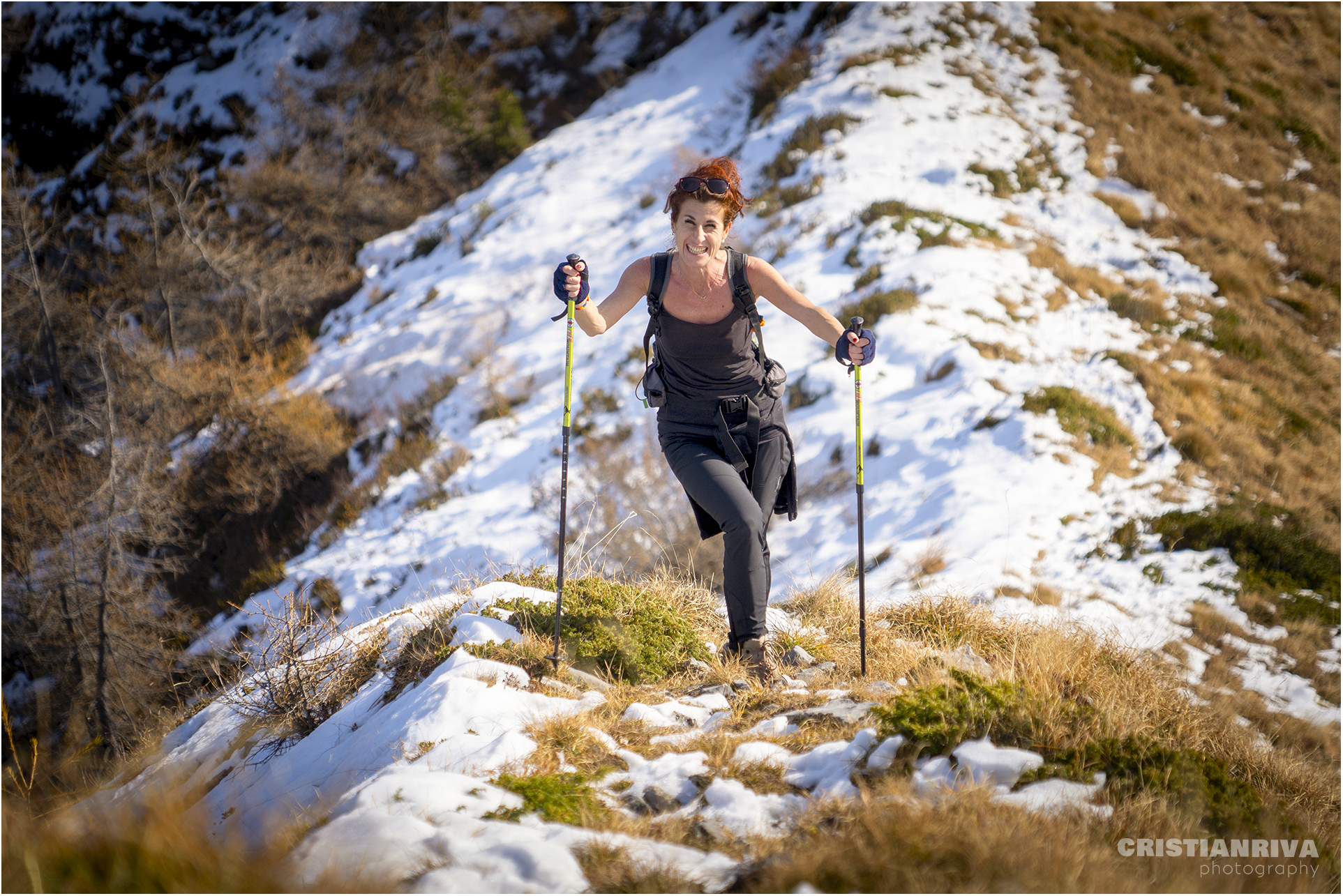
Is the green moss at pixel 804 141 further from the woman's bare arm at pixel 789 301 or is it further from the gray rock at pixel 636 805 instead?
the gray rock at pixel 636 805

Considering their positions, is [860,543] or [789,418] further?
[789,418]

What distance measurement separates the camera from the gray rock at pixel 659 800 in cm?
242

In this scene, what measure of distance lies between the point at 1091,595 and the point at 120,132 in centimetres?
3124

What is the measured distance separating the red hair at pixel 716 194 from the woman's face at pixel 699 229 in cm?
2

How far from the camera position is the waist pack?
3504 millimetres

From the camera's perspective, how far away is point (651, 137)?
700 inches

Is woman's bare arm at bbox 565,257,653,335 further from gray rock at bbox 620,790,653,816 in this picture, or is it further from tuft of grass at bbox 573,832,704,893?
tuft of grass at bbox 573,832,704,893

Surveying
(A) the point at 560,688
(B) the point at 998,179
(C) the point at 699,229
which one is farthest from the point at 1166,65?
(A) the point at 560,688

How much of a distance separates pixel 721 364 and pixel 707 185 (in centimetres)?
88

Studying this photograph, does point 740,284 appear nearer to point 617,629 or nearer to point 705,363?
point 705,363

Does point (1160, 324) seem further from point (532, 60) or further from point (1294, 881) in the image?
point (532, 60)

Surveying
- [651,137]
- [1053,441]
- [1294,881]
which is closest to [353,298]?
[651,137]

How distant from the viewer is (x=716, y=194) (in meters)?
3.41

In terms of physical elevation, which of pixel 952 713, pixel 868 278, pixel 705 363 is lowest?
pixel 952 713
